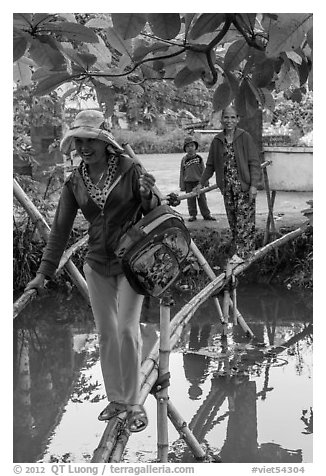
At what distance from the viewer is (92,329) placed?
6.59 m

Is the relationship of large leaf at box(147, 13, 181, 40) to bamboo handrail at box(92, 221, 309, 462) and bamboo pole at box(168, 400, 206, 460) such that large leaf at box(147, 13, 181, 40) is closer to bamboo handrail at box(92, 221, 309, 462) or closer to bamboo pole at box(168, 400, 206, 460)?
bamboo handrail at box(92, 221, 309, 462)

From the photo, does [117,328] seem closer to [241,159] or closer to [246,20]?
[246,20]

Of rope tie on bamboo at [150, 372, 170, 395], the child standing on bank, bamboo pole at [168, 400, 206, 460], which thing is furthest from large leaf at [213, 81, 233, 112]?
the child standing on bank

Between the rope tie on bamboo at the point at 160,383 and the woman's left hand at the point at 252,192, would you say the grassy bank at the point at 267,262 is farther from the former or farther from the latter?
the rope tie on bamboo at the point at 160,383

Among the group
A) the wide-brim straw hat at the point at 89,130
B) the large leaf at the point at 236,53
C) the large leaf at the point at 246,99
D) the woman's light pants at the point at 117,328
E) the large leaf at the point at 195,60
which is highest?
the large leaf at the point at 236,53

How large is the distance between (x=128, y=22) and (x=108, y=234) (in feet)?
3.33

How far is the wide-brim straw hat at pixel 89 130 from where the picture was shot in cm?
271

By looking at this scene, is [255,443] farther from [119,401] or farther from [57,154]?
[57,154]

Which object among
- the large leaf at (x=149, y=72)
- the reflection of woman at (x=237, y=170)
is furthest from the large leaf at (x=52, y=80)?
the reflection of woman at (x=237, y=170)

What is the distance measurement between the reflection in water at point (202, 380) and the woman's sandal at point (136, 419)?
45.8 inches

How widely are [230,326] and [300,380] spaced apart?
116 cm

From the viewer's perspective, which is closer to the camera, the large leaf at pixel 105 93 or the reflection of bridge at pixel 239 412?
the large leaf at pixel 105 93

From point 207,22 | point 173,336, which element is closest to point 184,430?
Result: point 173,336
